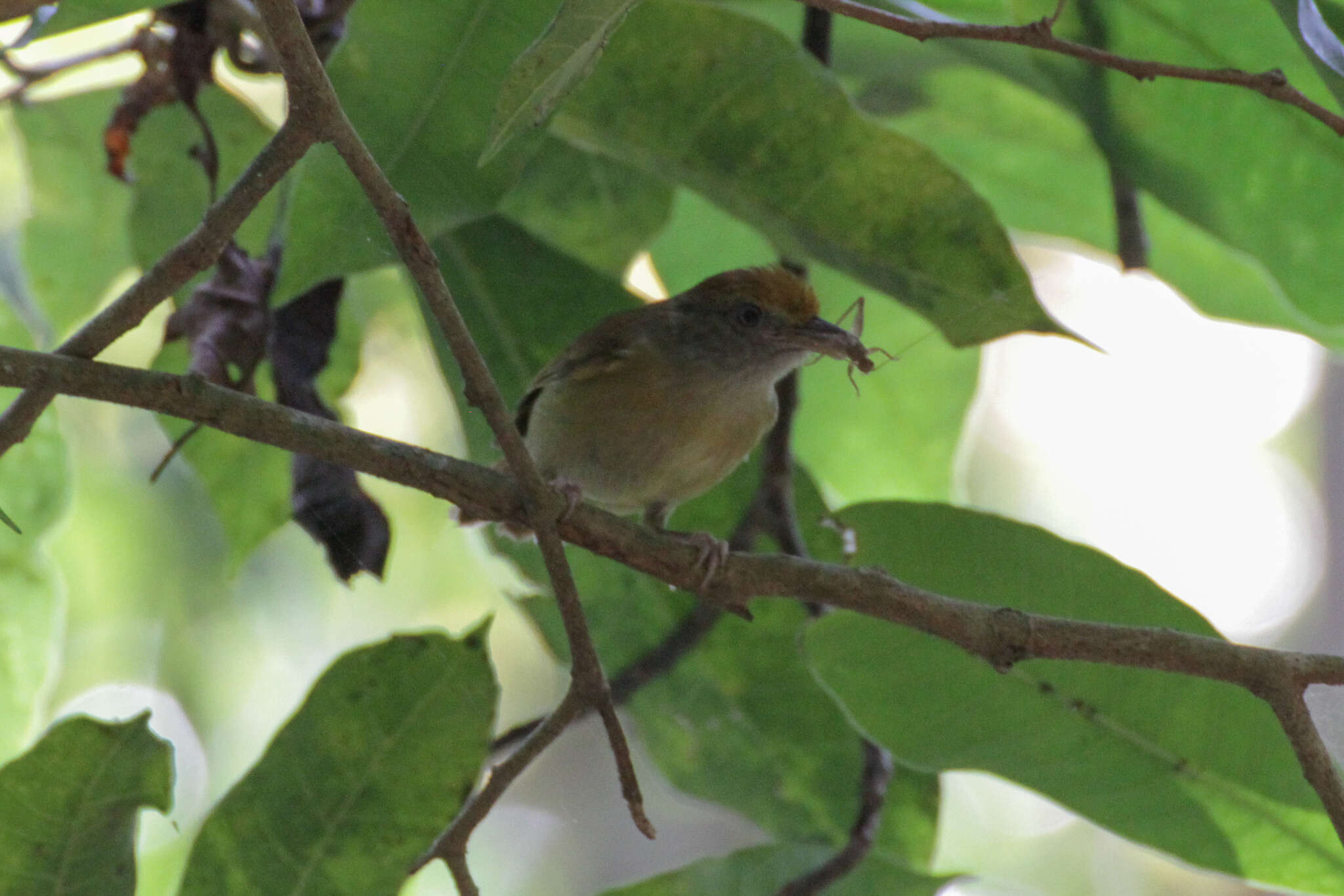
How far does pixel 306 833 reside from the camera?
1.82 meters

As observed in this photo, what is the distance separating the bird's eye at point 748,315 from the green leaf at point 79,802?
168 cm

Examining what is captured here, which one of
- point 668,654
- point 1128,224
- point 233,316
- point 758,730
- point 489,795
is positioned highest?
point 1128,224

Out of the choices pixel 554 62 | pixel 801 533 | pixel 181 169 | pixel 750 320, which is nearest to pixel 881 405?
pixel 750 320

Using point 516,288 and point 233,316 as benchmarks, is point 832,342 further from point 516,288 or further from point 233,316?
point 233,316

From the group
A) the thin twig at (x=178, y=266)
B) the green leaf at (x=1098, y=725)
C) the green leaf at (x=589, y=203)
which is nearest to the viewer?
the thin twig at (x=178, y=266)

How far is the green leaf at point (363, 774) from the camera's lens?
181 centimetres

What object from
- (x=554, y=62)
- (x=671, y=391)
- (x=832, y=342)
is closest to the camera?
(x=554, y=62)

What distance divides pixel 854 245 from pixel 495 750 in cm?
102

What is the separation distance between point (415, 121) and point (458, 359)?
696 millimetres

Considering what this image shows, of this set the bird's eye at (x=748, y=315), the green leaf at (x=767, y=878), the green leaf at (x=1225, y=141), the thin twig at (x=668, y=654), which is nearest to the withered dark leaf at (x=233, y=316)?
the thin twig at (x=668, y=654)

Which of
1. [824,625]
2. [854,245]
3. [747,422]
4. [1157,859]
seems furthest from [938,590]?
[1157,859]

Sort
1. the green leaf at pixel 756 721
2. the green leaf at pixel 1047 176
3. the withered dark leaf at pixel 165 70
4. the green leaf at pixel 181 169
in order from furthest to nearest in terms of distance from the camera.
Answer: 1. the green leaf at pixel 1047 176
2. the green leaf at pixel 181 169
3. the green leaf at pixel 756 721
4. the withered dark leaf at pixel 165 70

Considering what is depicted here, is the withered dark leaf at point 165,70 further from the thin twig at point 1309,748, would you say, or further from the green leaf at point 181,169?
the thin twig at point 1309,748

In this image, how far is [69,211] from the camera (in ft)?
10.1
